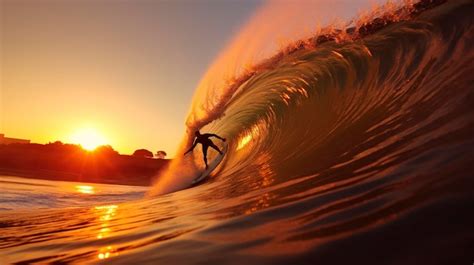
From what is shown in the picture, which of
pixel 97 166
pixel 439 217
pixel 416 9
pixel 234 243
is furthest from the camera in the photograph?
pixel 97 166

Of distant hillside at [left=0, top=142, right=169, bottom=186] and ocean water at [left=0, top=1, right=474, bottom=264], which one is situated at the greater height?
distant hillside at [left=0, top=142, right=169, bottom=186]

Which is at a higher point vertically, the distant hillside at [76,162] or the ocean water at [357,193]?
the distant hillside at [76,162]

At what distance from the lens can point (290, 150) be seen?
5.63 meters

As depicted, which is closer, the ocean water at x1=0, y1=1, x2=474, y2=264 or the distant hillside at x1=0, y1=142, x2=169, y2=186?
the ocean water at x1=0, y1=1, x2=474, y2=264

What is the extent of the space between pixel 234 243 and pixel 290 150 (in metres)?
3.76

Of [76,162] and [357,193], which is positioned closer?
[357,193]

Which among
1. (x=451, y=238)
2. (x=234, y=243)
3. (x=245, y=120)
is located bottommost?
(x=451, y=238)

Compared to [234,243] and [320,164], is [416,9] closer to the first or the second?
[320,164]

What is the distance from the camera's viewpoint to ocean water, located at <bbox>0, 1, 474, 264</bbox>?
1691 mm

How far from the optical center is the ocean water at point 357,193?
169 cm

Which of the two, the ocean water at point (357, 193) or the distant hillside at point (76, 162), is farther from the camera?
the distant hillside at point (76, 162)

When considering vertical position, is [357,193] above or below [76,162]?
below

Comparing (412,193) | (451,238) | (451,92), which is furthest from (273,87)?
(451,238)

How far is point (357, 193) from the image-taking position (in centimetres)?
244
